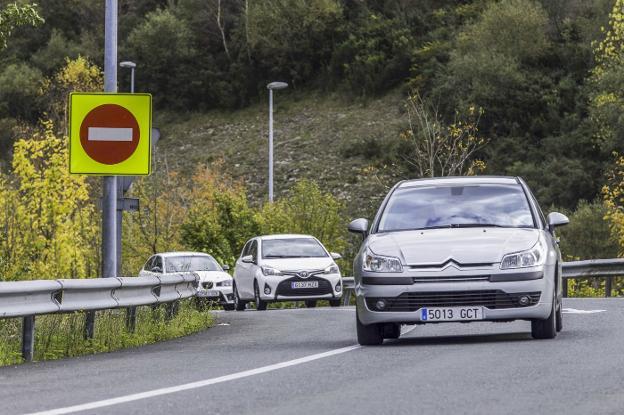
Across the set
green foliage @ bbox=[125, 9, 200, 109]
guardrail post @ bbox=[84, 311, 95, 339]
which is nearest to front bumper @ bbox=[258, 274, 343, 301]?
guardrail post @ bbox=[84, 311, 95, 339]

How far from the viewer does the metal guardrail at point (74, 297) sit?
43.9 feet

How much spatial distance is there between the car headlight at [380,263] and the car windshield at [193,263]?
67.4ft

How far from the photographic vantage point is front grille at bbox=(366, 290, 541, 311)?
13.9 m

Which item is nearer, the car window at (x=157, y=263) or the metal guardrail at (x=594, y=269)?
the metal guardrail at (x=594, y=269)

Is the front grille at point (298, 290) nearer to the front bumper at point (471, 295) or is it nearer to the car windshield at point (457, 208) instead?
the car windshield at point (457, 208)

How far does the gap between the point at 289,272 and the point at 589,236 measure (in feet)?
80.3

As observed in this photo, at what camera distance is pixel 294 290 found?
29.5 metres

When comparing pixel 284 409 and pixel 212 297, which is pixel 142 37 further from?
pixel 284 409

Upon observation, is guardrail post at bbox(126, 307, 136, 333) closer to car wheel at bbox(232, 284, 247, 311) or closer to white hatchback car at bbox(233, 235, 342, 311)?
white hatchback car at bbox(233, 235, 342, 311)

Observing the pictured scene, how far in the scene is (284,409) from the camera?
8805mm

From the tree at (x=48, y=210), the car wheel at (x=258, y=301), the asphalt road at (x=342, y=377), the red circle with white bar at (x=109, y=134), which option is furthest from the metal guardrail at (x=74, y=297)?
the tree at (x=48, y=210)

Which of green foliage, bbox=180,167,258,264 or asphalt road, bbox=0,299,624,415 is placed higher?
green foliage, bbox=180,167,258,264

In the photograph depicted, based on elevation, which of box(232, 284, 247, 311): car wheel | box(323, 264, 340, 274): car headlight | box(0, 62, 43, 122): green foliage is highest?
box(0, 62, 43, 122): green foliage

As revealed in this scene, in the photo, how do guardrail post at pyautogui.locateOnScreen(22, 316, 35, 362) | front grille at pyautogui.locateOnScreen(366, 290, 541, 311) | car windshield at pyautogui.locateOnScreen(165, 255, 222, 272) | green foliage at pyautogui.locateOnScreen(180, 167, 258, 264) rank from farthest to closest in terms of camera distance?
green foliage at pyautogui.locateOnScreen(180, 167, 258, 264), car windshield at pyautogui.locateOnScreen(165, 255, 222, 272), front grille at pyautogui.locateOnScreen(366, 290, 541, 311), guardrail post at pyautogui.locateOnScreen(22, 316, 35, 362)
